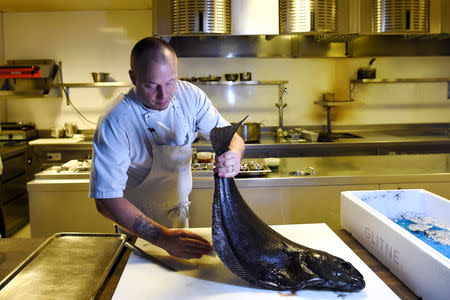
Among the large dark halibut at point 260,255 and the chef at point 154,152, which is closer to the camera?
the large dark halibut at point 260,255

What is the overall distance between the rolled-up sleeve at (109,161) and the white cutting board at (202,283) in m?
0.29

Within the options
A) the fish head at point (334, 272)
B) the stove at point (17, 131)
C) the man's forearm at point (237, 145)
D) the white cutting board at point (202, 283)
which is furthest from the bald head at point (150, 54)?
the stove at point (17, 131)

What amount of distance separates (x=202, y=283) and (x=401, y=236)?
663 millimetres

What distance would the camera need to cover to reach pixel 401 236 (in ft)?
4.51

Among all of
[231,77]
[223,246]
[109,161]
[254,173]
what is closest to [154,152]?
[109,161]

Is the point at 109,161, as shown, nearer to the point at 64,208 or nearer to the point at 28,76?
the point at 64,208

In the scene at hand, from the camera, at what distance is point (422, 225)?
1.68 metres

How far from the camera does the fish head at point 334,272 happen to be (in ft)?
4.12

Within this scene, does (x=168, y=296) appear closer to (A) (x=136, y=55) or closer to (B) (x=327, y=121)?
(A) (x=136, y=55)

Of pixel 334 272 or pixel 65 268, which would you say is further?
pixel 65 268

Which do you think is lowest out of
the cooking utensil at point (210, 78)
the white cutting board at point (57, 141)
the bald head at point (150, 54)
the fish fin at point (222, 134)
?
the white cutting board at point (57, 141)

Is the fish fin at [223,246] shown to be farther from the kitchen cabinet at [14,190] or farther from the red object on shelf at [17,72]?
the red object on shelf at [17,72]

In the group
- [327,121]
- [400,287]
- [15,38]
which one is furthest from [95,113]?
[400,287]

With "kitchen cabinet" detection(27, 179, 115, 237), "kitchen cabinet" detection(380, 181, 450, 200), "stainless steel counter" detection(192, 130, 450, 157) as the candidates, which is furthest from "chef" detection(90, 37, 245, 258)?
"stainless steel counter" detection(192, 130, 450, 157)
